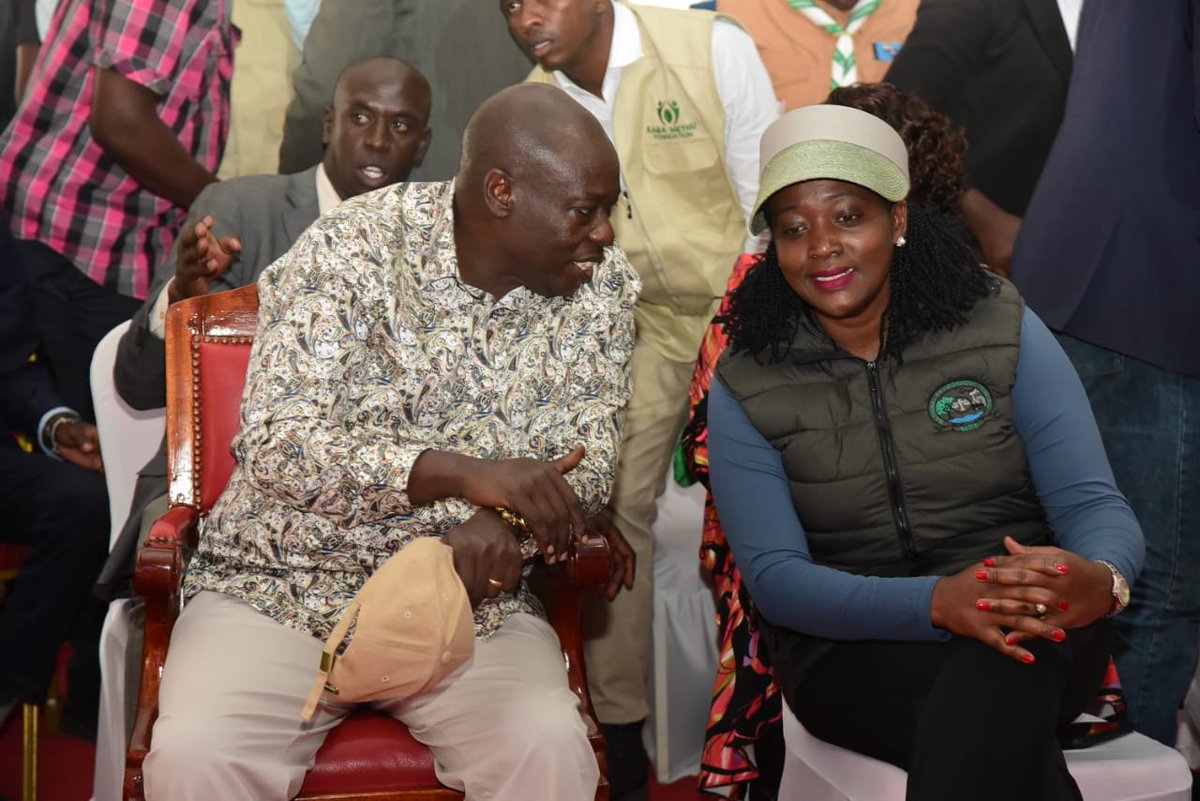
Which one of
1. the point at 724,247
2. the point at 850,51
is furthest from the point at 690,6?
the point at 724,247

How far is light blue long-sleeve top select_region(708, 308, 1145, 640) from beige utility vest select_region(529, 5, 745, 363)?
1.12 meters

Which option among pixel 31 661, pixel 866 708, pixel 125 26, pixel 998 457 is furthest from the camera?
pixel 125 26

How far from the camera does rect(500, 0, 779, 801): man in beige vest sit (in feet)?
11.7

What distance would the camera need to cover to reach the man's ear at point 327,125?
3592 millimetres

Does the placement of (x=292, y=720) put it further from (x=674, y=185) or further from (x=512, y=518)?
(x=674, y=185)

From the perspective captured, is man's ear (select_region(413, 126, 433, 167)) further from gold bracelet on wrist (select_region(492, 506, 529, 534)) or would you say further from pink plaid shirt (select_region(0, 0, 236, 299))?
gold bracelet on wrist (select_region(492, 506, 529, 534))

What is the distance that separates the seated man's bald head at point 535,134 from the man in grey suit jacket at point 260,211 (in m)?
0.85

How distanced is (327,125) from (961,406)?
2063 mm

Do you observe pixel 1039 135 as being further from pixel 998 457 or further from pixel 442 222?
pixel 442 222

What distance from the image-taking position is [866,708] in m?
2.15

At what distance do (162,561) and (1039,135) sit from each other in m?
2.88

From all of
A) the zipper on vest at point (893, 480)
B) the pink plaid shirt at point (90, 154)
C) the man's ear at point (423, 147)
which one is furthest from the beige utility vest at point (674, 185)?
the zipper on vest at point (893, 480)

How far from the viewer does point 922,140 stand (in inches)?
125

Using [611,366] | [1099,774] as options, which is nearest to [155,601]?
[611,366]
